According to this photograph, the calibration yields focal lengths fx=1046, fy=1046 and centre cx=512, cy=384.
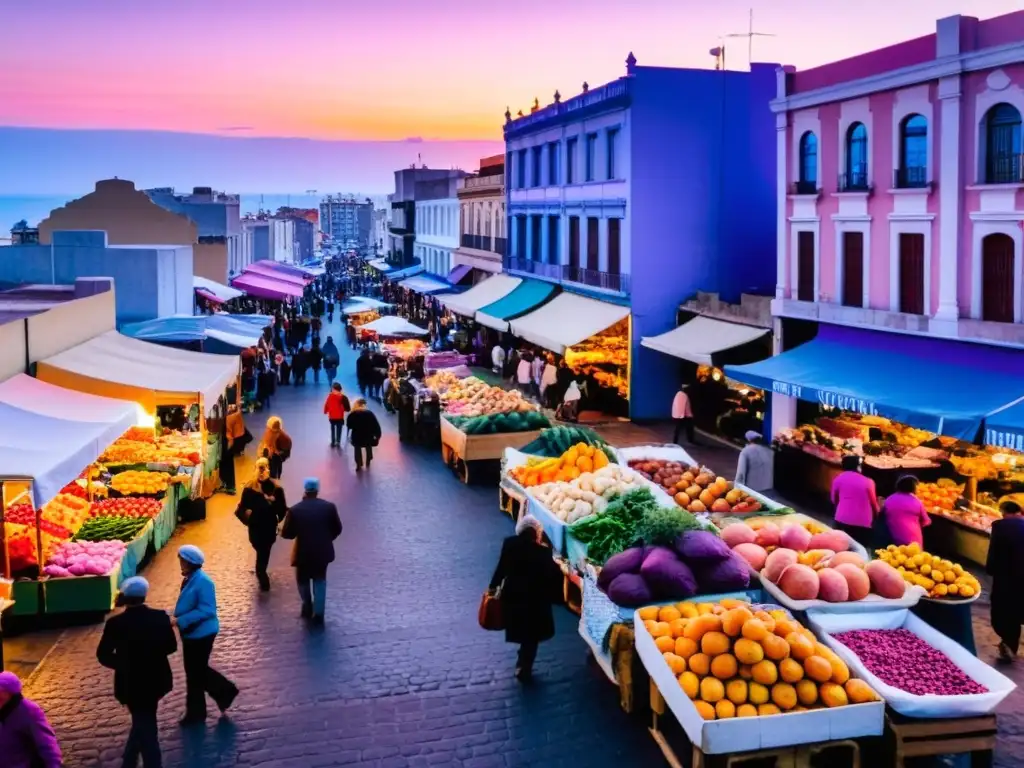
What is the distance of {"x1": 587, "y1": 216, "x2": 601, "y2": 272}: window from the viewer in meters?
29.8

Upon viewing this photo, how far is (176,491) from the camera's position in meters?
15.4

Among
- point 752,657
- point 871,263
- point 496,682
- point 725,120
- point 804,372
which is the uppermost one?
point 725,120

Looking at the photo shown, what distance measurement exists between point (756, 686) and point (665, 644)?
891 mm

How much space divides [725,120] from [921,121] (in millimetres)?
10890

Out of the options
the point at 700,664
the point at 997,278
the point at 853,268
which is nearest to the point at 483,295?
the point at 853,268

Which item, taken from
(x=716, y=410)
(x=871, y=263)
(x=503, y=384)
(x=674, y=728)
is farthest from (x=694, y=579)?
(x=503, y=384)

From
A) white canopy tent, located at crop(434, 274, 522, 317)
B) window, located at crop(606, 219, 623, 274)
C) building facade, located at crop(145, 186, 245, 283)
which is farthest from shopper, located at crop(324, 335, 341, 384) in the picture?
building facade, located at crop(145, 186, 245, 283)

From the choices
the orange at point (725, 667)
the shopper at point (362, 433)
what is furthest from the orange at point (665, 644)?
the shopper at point (362, 433)

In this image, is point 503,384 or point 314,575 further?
point 503,384

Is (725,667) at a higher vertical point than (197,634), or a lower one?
higher

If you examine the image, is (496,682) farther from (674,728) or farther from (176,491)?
(176,491)

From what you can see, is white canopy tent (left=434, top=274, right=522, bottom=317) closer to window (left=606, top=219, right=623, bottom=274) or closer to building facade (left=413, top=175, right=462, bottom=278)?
window (left=606, top=219, right=623, bottom=274)

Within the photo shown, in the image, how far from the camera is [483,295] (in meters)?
38.0

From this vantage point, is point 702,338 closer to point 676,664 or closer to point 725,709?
point 676,664
